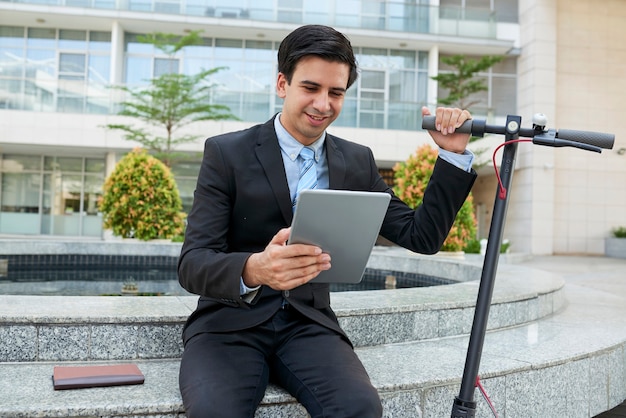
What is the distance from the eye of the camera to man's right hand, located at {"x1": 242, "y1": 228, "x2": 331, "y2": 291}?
1.62 meters

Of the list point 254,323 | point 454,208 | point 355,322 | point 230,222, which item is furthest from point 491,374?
point 230,222

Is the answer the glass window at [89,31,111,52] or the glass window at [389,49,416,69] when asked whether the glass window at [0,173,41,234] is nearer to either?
the glass window at [89,31,111,52]

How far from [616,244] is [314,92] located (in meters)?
19.1

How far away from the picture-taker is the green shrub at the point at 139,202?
979cm

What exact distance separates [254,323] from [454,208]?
0.85 metres

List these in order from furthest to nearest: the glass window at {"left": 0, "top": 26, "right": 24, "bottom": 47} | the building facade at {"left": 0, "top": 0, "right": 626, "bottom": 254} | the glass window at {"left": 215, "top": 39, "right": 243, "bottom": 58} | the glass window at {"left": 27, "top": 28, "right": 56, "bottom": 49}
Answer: the glass window at {"left": 215, "top": 39, "right": 243, "bottom": 58} < the glass window at {"left": 27, "top": 28, "right": 56, "bottom": 49} < the glass window at {"left": 0, "top": 26, "right": 24, "bottom": 47} < the building facade at {"left": 0, "top": 0, "right": 626, "bottom": 254}

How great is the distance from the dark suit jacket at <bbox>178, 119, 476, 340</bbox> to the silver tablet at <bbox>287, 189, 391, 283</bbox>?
0.33m

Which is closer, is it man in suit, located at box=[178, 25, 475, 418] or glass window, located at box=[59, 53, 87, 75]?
man in suit, located at box=[178, 25, 475, 418]

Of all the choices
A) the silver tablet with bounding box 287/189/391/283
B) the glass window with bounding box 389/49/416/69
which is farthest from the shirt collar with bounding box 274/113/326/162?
the glass window with bounding box 389/49/416/69

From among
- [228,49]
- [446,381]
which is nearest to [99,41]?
[228,49]

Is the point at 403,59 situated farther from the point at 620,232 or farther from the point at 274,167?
the point at 274,167

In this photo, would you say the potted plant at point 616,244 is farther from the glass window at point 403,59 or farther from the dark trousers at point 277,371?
the dark trousers at point 277,371

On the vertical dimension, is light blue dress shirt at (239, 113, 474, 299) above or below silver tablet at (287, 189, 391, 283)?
→ above

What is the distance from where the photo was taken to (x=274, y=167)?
209cm
